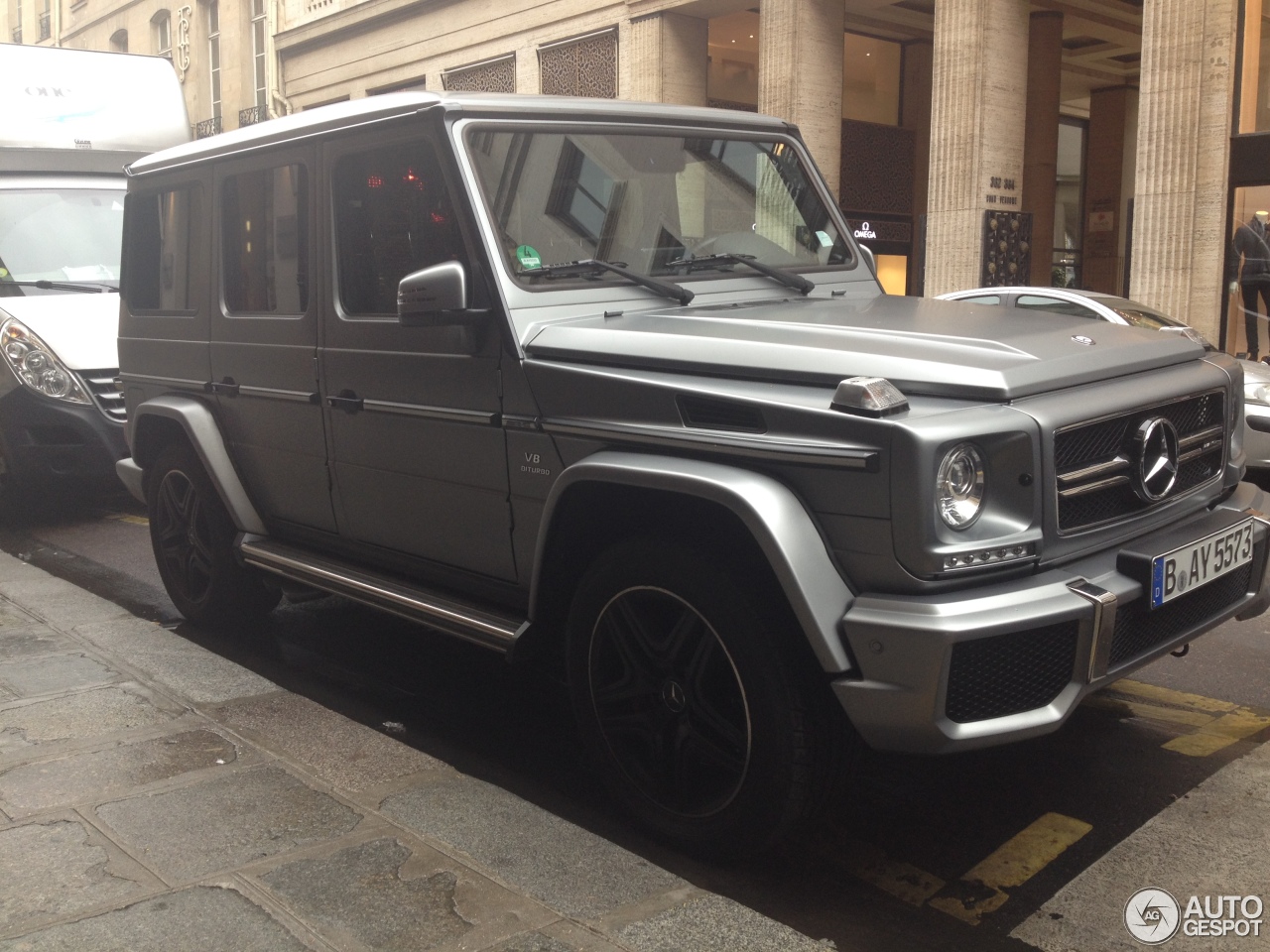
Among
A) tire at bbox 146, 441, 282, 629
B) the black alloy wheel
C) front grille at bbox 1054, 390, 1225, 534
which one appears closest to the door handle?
tire at bbox 146, 441, 282, 629

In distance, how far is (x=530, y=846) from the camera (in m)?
3.49

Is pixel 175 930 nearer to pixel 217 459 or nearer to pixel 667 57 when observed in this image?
pixel 217 459

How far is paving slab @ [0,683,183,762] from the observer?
432cm

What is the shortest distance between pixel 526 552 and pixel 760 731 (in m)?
1.04

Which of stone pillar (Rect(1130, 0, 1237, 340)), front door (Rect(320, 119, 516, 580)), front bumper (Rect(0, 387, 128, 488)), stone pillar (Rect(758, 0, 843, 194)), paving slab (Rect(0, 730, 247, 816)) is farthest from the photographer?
stone pillar (Rect(758, 0, 843, 194))

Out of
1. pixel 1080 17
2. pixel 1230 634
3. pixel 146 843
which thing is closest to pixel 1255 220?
pixel 1080 17

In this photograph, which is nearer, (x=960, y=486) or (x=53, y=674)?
(x=960, y=486)

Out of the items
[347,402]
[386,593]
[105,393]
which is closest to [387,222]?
[347,402]

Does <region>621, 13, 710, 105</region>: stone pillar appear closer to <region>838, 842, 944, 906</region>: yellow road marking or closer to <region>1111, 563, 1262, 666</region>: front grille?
<region>1111, 563, 1262, 666</region>: front grille

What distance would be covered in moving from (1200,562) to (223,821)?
2.69m

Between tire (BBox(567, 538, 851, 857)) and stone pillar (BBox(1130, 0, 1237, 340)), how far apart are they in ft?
38.7

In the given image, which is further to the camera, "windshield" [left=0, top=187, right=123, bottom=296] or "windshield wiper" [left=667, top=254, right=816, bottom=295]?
"windshield" [left=0, top=187, right=123, bottom=296]

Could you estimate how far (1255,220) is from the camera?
13.7 meters

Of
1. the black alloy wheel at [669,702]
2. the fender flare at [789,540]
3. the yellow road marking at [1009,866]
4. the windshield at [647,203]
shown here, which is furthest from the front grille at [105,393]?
the yellow road marking at [1009,866]
